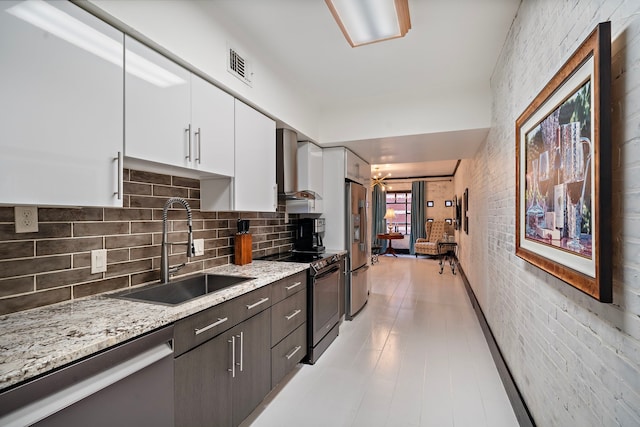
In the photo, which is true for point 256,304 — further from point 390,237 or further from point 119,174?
point 390,237

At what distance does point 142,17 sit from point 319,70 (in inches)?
62.5

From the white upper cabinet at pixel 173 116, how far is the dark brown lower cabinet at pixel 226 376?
1025 mm

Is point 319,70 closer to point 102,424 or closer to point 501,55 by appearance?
point 501,55

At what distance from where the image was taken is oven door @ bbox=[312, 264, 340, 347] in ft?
8.79

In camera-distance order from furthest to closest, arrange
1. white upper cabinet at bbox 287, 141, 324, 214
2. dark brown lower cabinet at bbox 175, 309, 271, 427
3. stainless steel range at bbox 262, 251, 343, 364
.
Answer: white upper cabinet at bbox 287, 141, 324, 214 → stainless steel range at bbox 262, 251, 343, 364 → dark brown lower cabinet at bbox 175, 309, 271, 427

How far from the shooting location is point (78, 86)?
1.22 metres

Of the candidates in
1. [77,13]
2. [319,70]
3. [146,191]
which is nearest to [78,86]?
[77,13]

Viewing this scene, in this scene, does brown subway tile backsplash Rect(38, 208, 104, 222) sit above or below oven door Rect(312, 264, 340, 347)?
above

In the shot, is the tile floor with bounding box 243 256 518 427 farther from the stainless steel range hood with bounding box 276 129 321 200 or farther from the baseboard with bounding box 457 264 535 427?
the stainless steel range hood with bounding box 276 129 321 200

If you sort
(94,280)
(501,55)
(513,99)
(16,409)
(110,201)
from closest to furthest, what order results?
1. (16,409)
2. (110,201)
3. (94,280)
4. (513,99)
5. (501,55)

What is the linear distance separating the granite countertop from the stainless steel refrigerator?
2.26 metres

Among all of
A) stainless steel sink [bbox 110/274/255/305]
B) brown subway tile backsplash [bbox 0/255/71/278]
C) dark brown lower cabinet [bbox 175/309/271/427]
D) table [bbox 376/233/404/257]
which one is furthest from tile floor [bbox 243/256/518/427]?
table [bbox 376/233/404/257]

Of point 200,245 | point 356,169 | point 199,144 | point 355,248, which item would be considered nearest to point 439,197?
point 356,169

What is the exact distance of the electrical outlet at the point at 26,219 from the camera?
4.27ft
